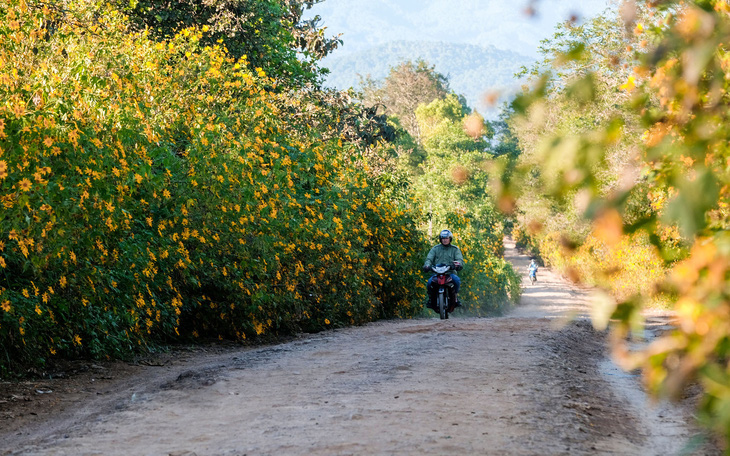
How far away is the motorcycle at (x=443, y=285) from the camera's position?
15789mm

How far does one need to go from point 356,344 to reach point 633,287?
14991 millimetres

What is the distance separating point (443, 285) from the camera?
15.9m

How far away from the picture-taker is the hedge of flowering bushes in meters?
7.37

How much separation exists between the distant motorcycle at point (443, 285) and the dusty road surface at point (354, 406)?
569 cm

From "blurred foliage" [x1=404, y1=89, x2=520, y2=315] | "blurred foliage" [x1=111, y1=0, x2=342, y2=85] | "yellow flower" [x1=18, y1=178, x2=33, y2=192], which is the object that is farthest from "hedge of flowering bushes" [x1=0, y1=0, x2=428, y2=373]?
"blurred foliage" [x1=111, y1=0, x2=342, y2=85]

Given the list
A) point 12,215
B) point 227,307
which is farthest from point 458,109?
point 12,215

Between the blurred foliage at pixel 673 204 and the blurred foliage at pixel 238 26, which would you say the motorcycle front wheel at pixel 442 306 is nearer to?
the blurred foliage at pixel 238 26

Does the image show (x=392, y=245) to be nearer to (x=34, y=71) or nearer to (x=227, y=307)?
(x=227, y=307)

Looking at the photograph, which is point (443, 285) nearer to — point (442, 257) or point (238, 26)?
point (442, 257)

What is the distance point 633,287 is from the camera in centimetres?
2316

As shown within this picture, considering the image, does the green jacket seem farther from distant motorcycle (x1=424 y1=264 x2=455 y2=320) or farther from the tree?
the tree

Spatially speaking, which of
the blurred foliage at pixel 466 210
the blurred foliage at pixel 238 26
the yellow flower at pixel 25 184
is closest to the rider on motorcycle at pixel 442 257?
the blurred foliage at pixel 466 210

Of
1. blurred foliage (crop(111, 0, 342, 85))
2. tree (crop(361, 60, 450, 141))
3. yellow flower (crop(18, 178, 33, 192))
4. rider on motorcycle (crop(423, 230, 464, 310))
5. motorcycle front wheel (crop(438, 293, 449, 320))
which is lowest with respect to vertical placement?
motorcycle front wheel (crop(438, 293, 449, 320))

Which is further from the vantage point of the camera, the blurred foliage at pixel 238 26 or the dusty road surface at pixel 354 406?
the blurred foliage at pixel 238 26
